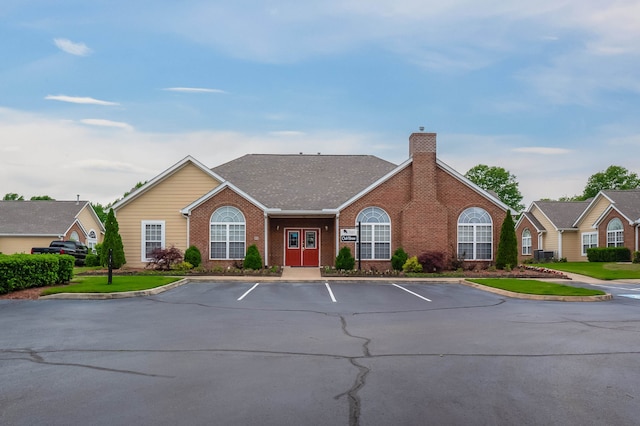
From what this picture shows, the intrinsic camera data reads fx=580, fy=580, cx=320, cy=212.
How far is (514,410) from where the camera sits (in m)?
5.98

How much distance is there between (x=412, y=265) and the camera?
28.4 metres

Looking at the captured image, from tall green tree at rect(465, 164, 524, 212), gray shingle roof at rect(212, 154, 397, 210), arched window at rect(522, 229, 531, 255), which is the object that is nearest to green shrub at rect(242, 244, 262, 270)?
gray shingle roof at rect(212, 154, 397, 210)

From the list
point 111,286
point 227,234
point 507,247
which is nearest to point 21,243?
point 227,234

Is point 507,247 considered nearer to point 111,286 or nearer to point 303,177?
point 303,177

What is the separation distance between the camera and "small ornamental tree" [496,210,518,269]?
29.7 m

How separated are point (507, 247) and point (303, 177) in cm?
1253

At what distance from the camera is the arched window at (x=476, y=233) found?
101 ft

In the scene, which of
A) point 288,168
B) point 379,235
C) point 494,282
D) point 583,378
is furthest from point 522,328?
point 288,168

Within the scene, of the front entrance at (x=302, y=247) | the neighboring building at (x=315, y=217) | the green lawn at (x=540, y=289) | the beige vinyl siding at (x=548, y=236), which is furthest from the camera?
the beige vinyl siding at (x=548, y=236)

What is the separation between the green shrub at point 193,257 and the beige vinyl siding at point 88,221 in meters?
27.8

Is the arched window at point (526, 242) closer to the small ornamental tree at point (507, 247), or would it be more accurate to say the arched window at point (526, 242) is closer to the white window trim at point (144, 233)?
the small ornamental tree at point (507, 247)

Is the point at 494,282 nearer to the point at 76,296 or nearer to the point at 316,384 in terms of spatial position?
the point at 76,296

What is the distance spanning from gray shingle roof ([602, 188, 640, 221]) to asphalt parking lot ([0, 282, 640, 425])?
28093mm

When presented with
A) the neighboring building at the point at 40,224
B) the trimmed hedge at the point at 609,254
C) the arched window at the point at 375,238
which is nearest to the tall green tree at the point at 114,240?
the arched window at the point at 375,238
